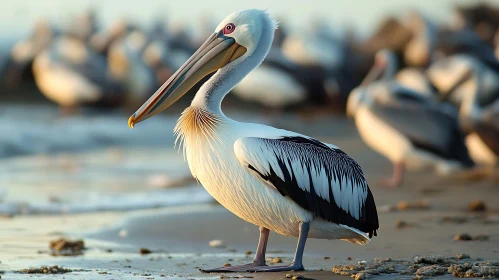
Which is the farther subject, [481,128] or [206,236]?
[481,128]

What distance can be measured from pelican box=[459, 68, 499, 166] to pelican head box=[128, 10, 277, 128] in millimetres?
5631

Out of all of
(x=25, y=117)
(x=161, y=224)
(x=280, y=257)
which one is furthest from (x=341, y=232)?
(x=25, y=117)

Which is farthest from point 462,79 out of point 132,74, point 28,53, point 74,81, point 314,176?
point 28,53

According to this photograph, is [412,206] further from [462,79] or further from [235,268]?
[462,79]

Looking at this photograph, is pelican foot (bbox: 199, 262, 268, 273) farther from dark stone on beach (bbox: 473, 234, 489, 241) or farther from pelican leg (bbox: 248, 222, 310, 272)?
dark stone on beach (bbox: 473, 234, 489, 241)

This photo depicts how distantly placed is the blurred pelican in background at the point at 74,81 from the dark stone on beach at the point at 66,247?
15.3 m

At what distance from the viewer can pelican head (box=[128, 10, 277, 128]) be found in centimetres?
561

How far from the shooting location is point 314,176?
210 inches

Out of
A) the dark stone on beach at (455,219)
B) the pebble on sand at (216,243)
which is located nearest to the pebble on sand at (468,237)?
the dark stone on beach at (455,219)

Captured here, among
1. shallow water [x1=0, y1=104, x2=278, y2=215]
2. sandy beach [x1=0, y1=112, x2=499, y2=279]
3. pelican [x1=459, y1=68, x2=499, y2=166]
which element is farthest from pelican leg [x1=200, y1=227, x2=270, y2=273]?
pelican [x1=459, y1=68, x2=499, y2=166]

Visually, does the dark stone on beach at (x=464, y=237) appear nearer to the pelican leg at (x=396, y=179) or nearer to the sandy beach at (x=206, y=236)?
the sandy beach at (x=206, y=236)

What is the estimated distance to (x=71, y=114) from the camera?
2041cm

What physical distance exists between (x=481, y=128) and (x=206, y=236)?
485 cm

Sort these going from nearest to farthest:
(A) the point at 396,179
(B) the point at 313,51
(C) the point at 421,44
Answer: (A) the point at 396,179 → (B) the point at 313,51 → (C) the point at 421,44
